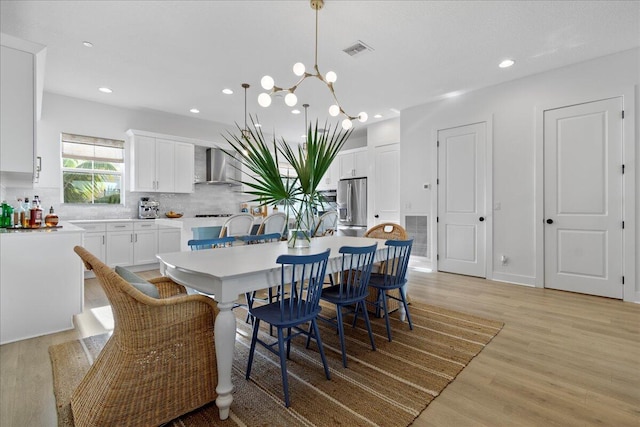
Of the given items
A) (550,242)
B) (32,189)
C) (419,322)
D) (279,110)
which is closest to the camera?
(419,322)

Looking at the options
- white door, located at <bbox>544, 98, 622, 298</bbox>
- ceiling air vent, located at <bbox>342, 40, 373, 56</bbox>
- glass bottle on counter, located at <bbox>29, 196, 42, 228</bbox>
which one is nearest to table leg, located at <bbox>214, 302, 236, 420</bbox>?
glass bottle on counter, located at <bbox>29, 196, 42, 228</bbox>

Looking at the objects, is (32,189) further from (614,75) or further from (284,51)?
(614,75)

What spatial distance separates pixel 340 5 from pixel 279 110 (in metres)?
2.99

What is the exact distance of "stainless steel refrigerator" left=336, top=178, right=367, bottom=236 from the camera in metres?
6.38

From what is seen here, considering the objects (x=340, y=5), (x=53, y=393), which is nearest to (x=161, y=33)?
(x=340, y=5)

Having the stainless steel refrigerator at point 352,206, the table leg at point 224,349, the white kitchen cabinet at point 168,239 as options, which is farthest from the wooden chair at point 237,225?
the stainless steel refrigerator at point 352,206

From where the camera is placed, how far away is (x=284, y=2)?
252cm

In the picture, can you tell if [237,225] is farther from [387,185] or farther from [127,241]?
[387,185]

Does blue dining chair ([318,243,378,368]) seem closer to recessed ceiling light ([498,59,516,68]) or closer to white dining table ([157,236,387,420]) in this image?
white dining table ([157,236,387,420])

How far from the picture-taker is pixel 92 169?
5023 millimetres

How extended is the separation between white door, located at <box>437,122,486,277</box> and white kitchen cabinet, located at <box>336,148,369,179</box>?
1.91 m

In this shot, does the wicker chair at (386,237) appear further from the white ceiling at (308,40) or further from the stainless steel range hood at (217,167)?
the stainless steel range hood at (217,167)

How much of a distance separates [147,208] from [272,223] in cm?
303

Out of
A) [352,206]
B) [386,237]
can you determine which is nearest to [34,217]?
[386,237]
